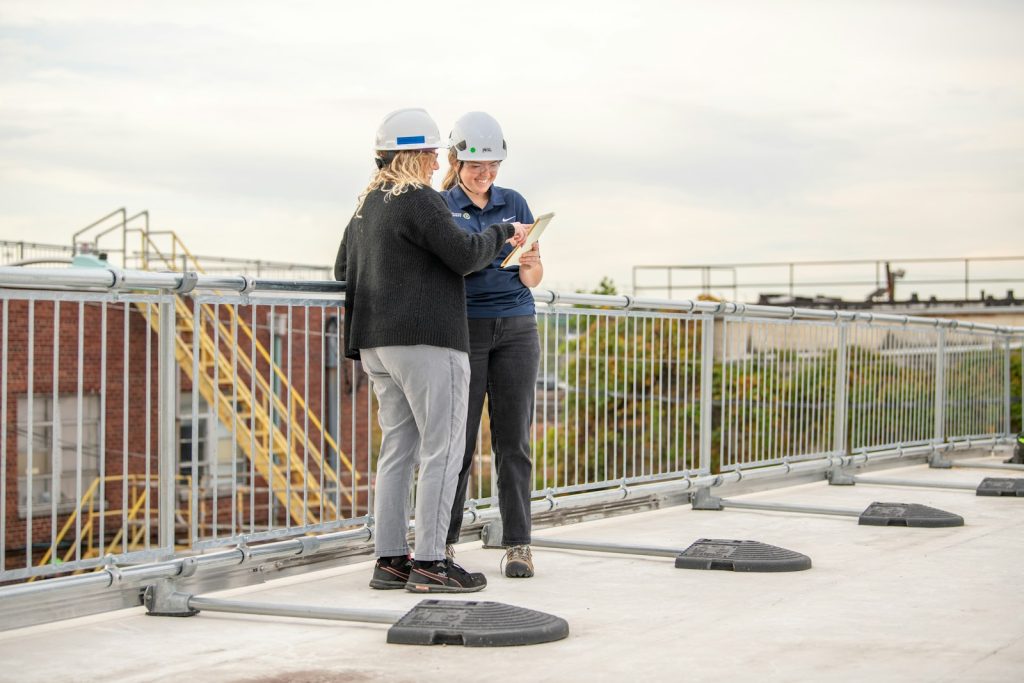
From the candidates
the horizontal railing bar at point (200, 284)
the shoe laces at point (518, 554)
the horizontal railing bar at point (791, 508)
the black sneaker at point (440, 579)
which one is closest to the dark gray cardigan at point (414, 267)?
the horizontal railing bar at point (200, 284)

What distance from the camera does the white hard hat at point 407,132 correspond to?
17.9ft

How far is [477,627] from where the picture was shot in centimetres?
449

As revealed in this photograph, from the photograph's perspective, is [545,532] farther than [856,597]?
Yes

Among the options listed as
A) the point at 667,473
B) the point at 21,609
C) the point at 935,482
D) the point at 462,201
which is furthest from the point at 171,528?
the point at 935,482

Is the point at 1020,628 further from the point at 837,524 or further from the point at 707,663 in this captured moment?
the point at 837,524

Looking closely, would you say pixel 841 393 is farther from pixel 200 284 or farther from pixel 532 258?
pixel 200 284

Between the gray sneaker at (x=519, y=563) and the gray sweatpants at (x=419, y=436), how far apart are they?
1.77 feet

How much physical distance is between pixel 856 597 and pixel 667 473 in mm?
3363

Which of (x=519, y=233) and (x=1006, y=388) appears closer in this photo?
(x=519, y=233)

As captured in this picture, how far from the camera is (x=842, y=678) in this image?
396 centimetres

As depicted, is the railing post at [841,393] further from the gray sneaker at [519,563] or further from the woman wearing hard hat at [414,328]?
the woman wearing hard hat at [414,328]

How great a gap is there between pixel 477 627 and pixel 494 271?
1.99 meters

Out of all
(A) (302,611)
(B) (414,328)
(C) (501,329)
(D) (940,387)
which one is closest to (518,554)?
(C) (501,329)

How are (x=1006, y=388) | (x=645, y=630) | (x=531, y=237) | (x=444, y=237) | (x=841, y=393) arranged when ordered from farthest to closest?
(x=1006, y=388), (x=841, y=393), (x=531, y=237), (x=444, y=237), (x=645, y=630)
